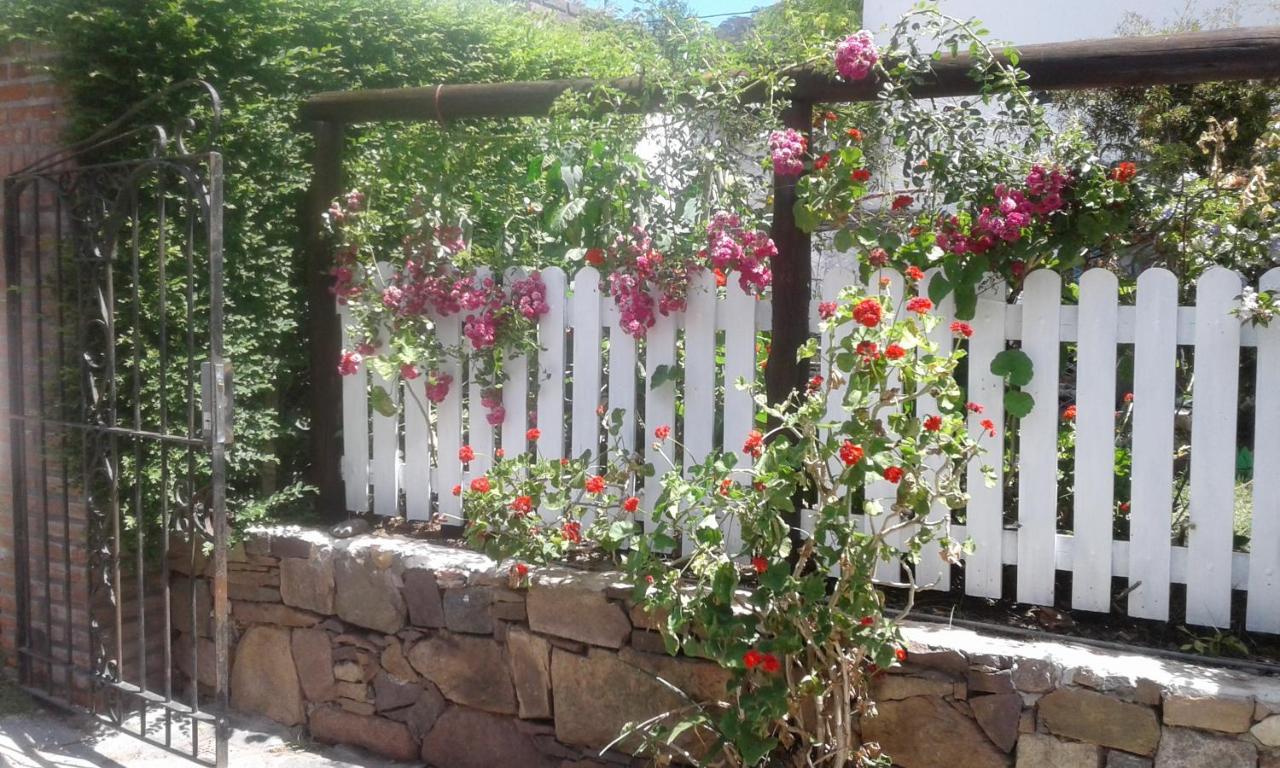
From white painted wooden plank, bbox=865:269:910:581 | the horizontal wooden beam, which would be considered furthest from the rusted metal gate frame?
white painted wooden plank, bbox=865:269:910:581

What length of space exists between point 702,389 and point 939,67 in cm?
113

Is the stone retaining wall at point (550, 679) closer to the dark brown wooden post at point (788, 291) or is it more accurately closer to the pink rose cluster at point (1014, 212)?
the dark brown wooden post at point (788, 291)

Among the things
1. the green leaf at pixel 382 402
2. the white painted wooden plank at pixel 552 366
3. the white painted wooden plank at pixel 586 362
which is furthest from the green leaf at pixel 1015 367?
the green leaf at pixel 382 402

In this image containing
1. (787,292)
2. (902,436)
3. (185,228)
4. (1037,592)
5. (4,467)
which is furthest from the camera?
(4,467)

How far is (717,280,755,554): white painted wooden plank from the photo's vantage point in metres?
3.48

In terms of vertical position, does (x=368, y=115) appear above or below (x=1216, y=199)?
above

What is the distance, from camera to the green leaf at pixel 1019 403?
10.3ft

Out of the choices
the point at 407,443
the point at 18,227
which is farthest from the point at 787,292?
the point at 18,227

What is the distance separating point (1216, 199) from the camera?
337cm

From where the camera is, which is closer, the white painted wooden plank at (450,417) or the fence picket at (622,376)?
the fence picket at (622,376)

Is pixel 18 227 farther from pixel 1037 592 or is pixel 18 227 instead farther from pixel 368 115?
pixel 1037 592

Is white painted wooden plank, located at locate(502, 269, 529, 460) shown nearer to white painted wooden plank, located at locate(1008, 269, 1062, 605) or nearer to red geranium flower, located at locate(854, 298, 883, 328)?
red geranium flower, located at locate(854, 298, 883, 328)

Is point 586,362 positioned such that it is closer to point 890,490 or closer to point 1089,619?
point 890,490

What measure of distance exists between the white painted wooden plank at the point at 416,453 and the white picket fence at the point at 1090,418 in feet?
2.31
